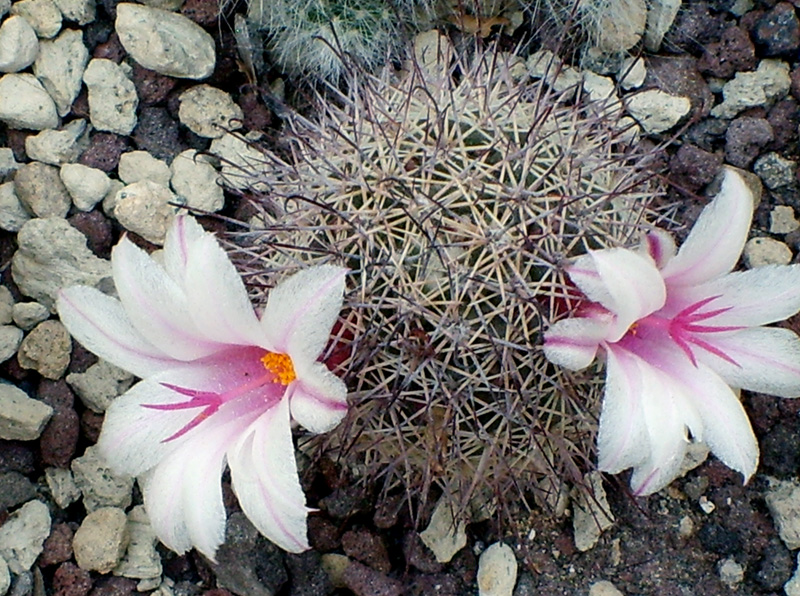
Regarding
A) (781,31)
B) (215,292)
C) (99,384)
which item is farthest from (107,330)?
(781,31)

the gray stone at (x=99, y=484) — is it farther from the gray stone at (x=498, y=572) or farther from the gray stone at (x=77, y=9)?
the gray stone at (x=77, y=9)

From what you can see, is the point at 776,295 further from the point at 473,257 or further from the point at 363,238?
the point at 363,238

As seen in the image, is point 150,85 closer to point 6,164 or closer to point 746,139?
point 6,164

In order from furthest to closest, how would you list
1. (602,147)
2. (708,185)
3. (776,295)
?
(708,185) → (602,147) → (776,295)

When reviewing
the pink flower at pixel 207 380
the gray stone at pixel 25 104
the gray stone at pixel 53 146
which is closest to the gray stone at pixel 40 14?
the gray stone at pixel 25 104

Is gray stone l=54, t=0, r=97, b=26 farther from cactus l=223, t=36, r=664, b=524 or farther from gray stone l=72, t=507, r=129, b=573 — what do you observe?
gray stone l=72, t=507, r=129, b=573

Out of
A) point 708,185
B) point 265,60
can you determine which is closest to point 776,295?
point 708,185
